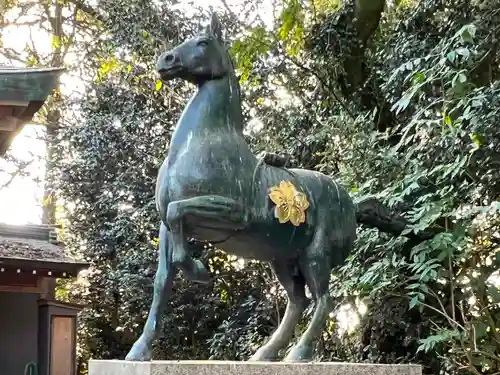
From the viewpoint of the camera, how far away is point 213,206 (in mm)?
2906

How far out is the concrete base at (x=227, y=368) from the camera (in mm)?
2670

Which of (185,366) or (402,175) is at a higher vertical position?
(402,175)

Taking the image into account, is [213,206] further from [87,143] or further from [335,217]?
[87,143]

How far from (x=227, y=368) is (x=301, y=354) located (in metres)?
0.48

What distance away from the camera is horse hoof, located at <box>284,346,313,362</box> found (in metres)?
3.10

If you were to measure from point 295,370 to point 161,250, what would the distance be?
83 cm

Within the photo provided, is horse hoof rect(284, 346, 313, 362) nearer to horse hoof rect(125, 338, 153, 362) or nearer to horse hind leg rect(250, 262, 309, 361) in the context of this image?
horse hind leg rect(250, 262, 309, 361)

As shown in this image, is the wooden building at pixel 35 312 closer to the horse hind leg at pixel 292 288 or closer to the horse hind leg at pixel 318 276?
the horse hind leg at pixel 292 288

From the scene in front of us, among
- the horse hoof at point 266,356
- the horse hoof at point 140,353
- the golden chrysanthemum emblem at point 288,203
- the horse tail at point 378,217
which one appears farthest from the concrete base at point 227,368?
the horse tail at point 378,217

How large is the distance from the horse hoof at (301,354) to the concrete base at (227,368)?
0.10 metres

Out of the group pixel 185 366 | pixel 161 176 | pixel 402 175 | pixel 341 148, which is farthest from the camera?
pixel 341 148

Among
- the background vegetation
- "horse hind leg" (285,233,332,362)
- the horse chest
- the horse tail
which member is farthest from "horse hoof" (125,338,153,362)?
the background vegetation

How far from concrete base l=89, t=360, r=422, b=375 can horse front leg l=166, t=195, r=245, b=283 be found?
0.47 meters

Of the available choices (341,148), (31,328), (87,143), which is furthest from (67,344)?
(341,148)
